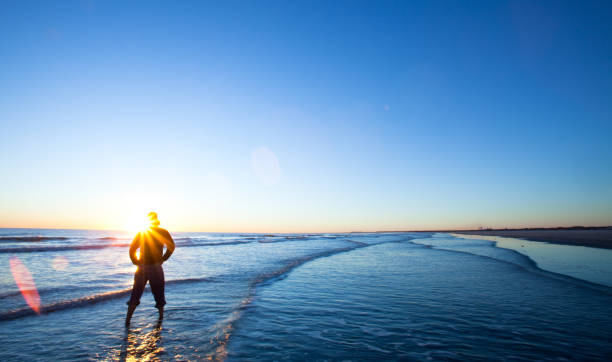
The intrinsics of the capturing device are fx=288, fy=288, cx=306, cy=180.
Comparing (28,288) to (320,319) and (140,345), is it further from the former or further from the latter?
(320,319)

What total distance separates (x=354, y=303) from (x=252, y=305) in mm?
3125

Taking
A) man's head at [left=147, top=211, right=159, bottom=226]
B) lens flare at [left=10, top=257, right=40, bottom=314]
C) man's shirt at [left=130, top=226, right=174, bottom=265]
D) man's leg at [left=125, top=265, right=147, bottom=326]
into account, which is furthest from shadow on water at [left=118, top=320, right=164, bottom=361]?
lens flare at [left=10, top=257, right=40, bottom=314]

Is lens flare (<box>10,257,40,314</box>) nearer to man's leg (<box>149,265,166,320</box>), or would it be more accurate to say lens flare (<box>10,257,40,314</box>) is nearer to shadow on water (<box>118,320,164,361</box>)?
man's leg (<box>149,265,166,320</box>)

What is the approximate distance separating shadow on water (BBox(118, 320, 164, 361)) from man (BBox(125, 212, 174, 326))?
0.64m

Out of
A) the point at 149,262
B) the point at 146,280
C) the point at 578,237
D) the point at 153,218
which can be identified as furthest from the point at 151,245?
the point at 578,237

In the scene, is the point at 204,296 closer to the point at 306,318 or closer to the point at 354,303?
the point at 306,318

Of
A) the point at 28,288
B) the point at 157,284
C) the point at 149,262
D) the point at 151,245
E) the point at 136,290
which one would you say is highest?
the point at 151,245

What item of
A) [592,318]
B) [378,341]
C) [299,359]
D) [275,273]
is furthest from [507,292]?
[275,273]

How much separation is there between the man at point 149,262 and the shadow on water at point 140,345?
25.2 inches

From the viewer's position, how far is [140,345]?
223 inches

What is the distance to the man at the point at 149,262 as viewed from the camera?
6908 millimetres

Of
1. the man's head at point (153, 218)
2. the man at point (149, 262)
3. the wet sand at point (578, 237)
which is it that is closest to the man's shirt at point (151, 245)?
the man at point (149, 262)

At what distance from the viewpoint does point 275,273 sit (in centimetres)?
1532

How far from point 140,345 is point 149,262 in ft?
6.28
